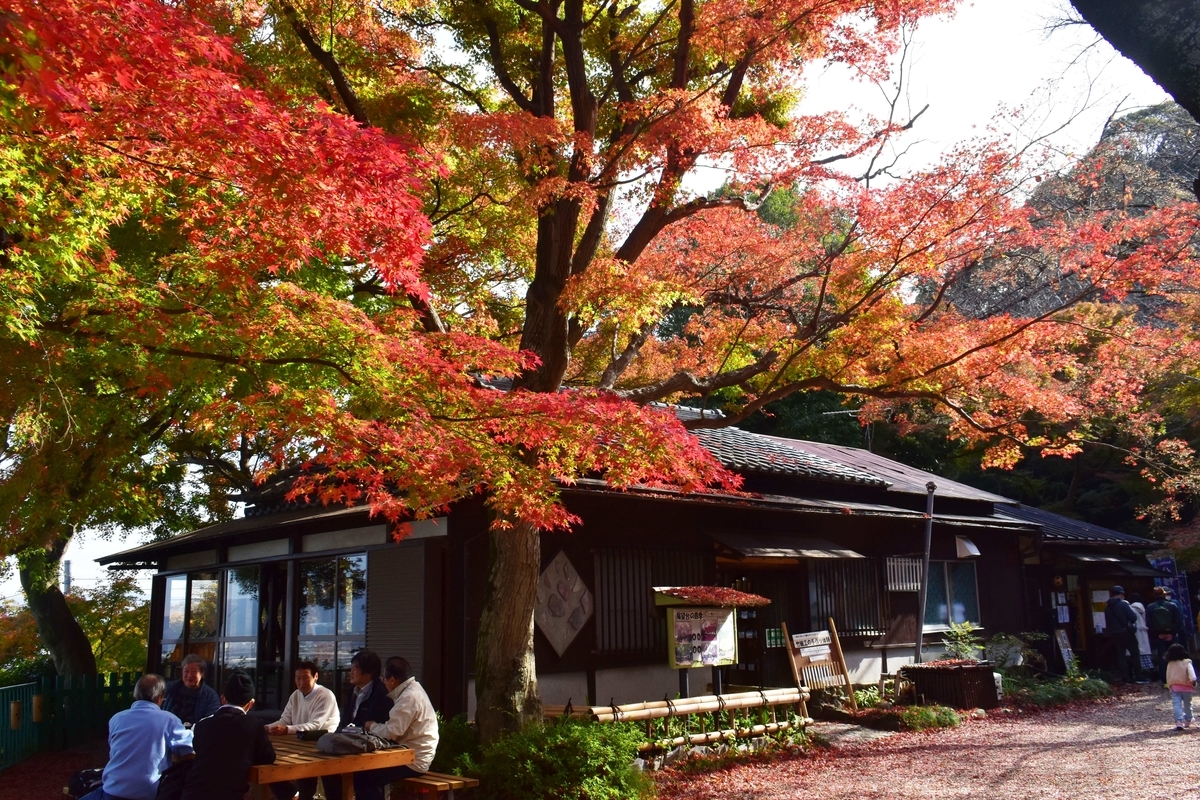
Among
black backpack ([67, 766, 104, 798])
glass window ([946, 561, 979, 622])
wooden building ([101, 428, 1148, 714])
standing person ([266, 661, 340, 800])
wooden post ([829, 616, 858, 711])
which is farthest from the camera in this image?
glass window ([946, 561, 979, 622])

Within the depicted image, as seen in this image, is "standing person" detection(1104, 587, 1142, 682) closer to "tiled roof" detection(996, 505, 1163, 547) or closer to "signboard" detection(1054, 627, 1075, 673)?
"signboard" detection(1054, 627, 1075, 673)

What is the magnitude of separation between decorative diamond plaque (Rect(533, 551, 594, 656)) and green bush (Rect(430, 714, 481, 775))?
5.05 ft

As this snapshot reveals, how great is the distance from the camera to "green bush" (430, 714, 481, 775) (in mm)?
8867

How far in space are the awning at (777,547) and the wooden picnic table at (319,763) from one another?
679cm

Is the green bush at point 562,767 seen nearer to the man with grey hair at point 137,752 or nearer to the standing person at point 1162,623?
the man with grey hair at point 137,752

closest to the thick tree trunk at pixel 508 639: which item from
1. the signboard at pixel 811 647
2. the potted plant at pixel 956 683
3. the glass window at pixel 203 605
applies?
the signboard at pixel 811 647

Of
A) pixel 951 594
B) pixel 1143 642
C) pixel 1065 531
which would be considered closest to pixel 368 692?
pixel 951 594

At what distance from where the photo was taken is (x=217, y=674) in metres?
15.0

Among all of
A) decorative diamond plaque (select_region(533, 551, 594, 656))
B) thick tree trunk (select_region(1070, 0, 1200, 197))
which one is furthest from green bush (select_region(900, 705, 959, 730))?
thick tree trunk (select_region(1070, 0, 1200, 197))

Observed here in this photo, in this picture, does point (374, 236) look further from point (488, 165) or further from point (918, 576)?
point (918, 576)

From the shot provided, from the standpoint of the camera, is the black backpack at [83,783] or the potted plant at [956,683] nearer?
the black backpack at [83,783]

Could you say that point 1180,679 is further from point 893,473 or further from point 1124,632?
point 893,473

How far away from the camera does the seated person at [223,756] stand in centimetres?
588

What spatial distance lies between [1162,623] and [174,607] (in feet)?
60.4
